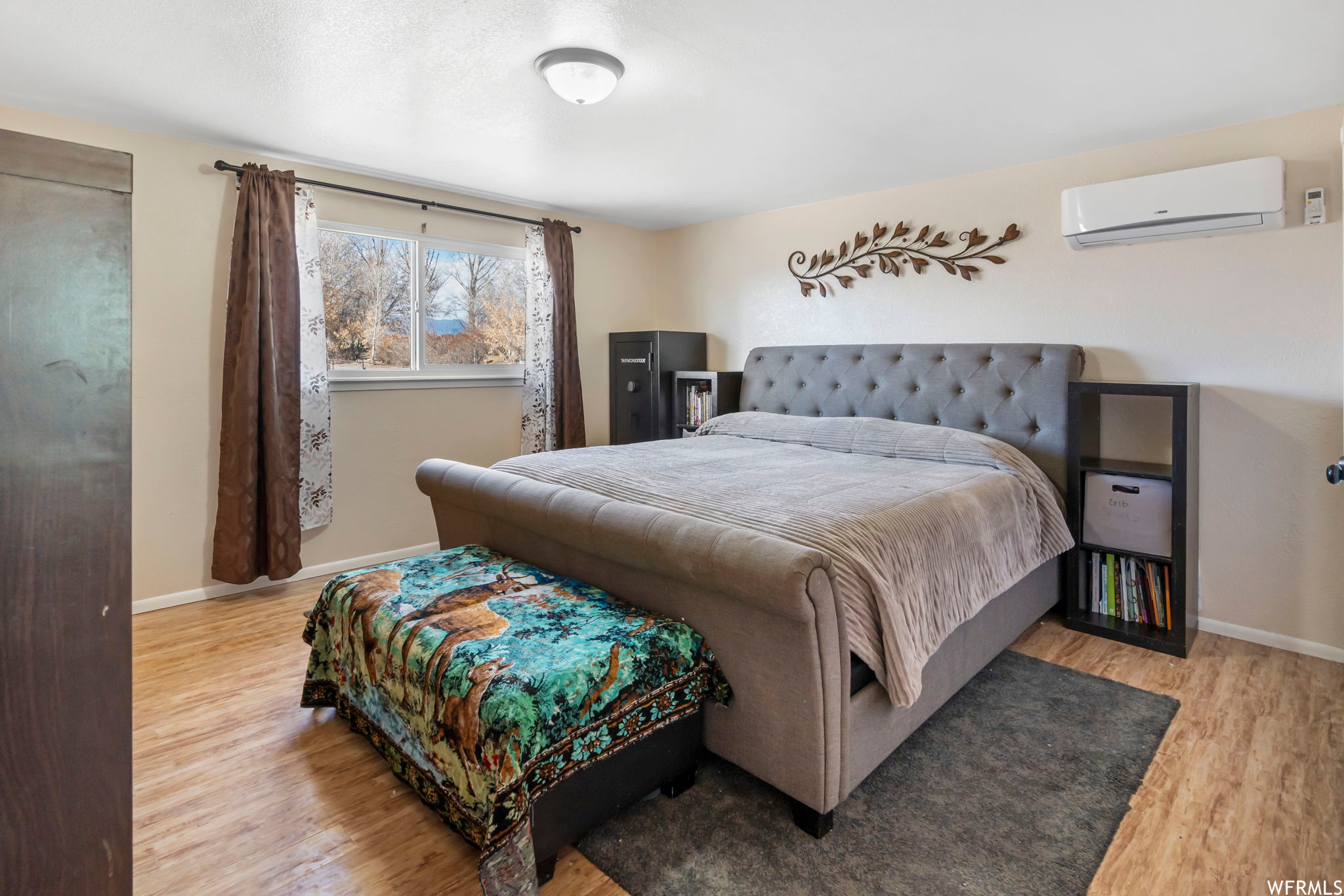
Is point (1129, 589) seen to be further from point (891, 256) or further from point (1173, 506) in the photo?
point (891, 256)

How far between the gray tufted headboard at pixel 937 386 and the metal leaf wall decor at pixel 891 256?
40cm

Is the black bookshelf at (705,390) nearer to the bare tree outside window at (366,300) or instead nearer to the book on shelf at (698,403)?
the book on shelf at (698,403)

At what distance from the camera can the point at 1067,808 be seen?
5.61 feet

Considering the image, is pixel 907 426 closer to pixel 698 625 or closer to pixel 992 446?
pixel 992 446

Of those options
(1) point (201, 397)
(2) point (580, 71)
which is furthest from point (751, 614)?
(1) point (201, 397)

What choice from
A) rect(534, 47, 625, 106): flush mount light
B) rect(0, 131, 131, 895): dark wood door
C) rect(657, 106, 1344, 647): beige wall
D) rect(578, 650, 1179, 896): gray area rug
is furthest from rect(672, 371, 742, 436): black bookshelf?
→ rect(0, 131, 131, 895): dark wood door

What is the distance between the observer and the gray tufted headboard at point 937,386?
119 inches

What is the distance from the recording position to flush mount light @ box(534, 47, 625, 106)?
2150mm

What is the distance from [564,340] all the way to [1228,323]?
341 cm

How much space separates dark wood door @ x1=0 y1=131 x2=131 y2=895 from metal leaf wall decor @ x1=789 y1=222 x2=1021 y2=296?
355 centimetres

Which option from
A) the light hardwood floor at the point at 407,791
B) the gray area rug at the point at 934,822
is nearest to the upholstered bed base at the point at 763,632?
the gray area rug at the point at 934,822

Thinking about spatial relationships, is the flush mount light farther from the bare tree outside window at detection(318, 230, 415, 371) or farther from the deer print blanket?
the bare tree outside window at detection(318, 230, 415, 371)

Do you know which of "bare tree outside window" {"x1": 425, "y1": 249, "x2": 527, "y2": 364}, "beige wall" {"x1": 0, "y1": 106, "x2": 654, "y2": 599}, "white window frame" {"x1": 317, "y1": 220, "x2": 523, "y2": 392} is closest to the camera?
"beige wall" {"x1": 0, "y1": 106, "x2": 654, "y2": 599}

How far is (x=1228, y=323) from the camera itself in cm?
272
